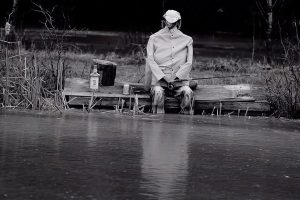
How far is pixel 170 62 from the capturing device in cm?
1578

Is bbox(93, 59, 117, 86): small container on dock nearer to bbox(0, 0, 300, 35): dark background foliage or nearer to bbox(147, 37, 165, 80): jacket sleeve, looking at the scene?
bbox(147, 37, 165, 80): jacket sleeve

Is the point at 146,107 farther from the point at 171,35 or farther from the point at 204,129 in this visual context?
the point at 204,129

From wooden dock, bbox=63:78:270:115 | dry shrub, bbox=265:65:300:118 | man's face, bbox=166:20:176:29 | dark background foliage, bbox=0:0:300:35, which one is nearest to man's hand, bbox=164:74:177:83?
wooden dock, bbox=63:78:270:115

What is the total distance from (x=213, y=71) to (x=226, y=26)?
22.9 feet

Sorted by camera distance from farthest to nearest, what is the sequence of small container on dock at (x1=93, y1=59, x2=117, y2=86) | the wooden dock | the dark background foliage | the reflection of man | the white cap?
the dark background foliage → small container on dock at (x1=93, y1=59, x2=117, y2=86) → the white cap → the wooden dock → the reflection of man

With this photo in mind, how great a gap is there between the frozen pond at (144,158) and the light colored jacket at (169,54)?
46.8 inches

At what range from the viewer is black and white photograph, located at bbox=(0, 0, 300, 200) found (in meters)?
8.88

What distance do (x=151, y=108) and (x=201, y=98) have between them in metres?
0.96

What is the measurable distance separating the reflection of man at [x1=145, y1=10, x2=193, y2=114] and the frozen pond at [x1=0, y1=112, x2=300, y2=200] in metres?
0.78

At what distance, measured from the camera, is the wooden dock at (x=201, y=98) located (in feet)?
51.0

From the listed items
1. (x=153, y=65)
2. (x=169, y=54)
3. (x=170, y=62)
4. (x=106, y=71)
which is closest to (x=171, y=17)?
(x=169, y=54)

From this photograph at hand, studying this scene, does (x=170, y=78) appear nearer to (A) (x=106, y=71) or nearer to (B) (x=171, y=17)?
(B) (x=171, y=17)

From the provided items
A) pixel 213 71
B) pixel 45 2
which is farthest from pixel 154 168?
pixel 45 2

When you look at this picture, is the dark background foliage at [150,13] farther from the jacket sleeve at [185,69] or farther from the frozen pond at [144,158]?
the frozen pond at [144,158]
